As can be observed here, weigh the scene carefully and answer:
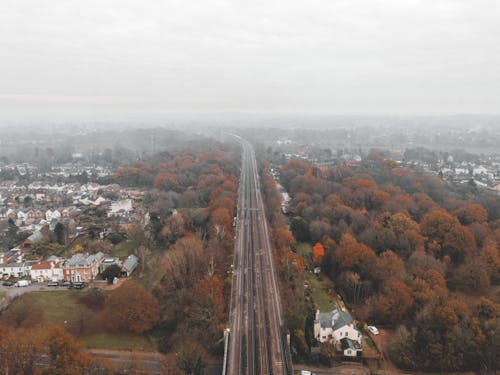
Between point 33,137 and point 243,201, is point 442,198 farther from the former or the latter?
point 33,137

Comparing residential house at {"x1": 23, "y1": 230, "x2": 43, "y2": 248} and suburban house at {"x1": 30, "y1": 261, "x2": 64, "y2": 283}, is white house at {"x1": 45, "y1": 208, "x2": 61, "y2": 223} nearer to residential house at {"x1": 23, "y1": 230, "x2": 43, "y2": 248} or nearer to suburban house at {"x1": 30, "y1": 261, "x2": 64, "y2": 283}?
residential house at {"x1": 23, "y1": 230, "x2": 43, "y2": 248}

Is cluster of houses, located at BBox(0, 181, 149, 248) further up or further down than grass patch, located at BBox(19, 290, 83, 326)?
further up

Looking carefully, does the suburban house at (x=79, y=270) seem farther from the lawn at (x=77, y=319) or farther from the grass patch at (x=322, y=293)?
the grass patch at (x=322, y=293)

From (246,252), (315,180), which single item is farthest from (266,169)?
(246,252)

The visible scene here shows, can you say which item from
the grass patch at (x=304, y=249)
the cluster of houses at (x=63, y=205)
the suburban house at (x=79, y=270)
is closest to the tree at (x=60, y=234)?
the cluster of houses at (x=63, y=205)

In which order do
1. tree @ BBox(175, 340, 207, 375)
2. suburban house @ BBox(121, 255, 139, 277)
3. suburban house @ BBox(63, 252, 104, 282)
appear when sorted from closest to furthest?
tree @ BBox(175, 340, 207, 375) < suburban house @ BBox(63, 252, 104, 282) < suburban house @ BBox(121, 255, 139, 277)

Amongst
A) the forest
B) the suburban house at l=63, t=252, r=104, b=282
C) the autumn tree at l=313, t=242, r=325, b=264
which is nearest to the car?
the forest

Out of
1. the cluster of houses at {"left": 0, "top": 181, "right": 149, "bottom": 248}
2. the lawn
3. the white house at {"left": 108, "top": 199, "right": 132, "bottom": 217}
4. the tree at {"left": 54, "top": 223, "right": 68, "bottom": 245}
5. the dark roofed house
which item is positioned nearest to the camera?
the dark roofed house
